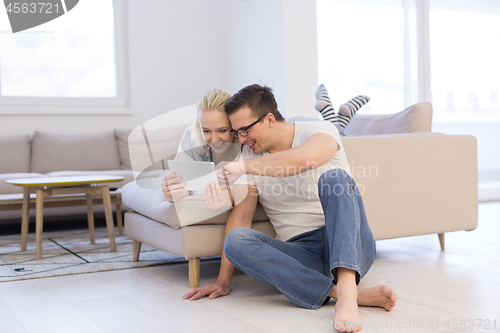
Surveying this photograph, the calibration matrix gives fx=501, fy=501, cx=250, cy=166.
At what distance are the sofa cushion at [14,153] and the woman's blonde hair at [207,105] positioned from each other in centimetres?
285

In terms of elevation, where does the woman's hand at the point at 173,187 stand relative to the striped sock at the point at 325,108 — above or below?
below

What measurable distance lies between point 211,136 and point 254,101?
206mm

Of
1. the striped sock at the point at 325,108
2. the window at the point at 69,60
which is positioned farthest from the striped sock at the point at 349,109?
the window at the point at 69,60

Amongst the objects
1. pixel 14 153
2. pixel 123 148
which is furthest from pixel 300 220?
pixel 14 153

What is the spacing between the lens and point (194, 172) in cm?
178

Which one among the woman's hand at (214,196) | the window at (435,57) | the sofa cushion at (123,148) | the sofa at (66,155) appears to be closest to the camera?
the woman's hand at (214,196)

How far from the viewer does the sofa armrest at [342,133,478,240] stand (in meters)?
2.28

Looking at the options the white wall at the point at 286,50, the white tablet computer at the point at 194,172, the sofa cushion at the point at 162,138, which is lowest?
the white tablet computer at the point at 194,172

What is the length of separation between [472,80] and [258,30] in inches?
95.1

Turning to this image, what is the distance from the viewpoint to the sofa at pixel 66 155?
13.3 feet

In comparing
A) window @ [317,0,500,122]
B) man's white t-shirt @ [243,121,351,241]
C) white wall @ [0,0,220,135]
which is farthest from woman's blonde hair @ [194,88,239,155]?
window @ [317,0,500,122]

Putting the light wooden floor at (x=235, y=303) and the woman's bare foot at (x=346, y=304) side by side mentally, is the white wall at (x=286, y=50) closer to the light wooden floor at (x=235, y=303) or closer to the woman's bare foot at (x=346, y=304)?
the light wooden floor at (x=235, y=303)

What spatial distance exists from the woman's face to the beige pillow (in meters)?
1.26

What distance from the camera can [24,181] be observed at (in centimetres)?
278
